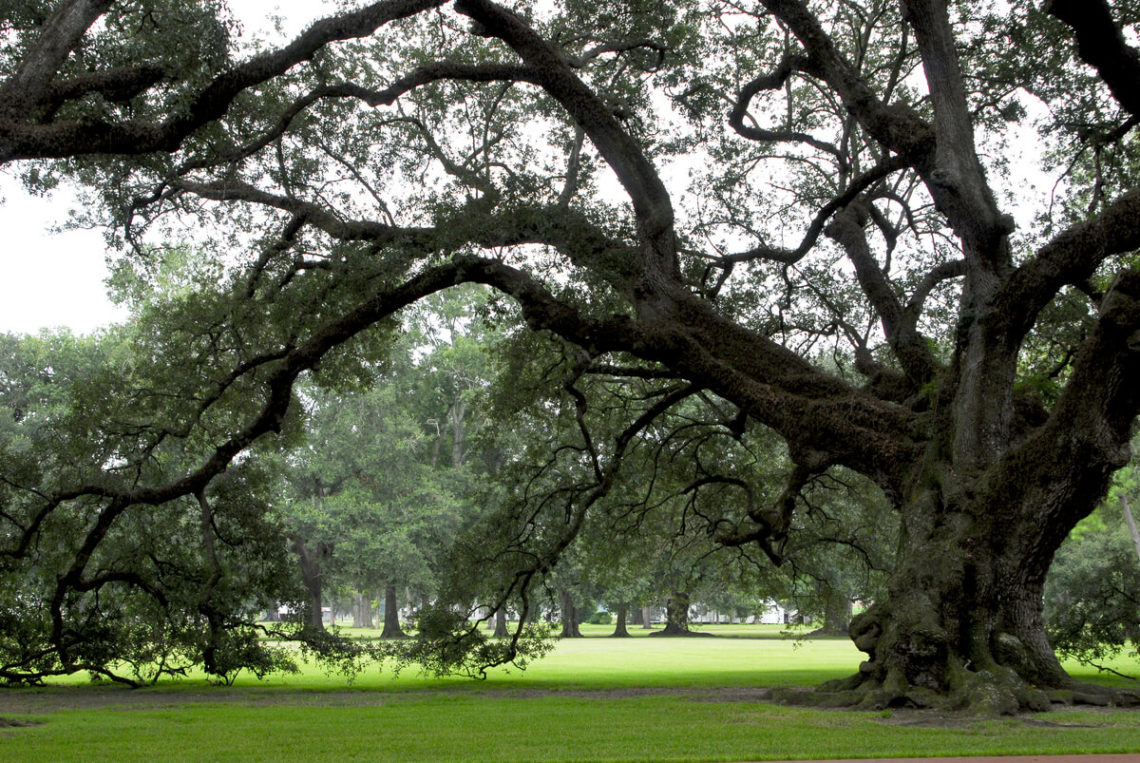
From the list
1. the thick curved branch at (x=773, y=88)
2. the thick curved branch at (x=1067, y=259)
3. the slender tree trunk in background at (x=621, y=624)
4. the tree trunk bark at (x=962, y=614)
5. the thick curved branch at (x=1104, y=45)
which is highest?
the thick curved branch at (x=773, y=88)

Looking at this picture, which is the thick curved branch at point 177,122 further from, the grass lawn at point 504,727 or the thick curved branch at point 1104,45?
the thick curved branch at point 1104,45

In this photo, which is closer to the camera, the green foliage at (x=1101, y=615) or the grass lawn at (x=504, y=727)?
the grass lawn at (x=504, y=727)

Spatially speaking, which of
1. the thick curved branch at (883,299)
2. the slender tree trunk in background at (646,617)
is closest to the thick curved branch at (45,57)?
the thick curved branch at (883,299)

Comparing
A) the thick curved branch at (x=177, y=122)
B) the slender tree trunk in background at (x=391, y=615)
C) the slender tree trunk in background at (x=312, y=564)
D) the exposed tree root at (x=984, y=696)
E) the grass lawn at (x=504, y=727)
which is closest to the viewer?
the grass lawn at (x=504, y=727)

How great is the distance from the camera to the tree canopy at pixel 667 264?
29.0ft

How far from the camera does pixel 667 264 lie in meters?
12.5

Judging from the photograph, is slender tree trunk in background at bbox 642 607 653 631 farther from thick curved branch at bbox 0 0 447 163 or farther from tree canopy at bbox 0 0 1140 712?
thick curved branch at bbox 0 0 447 163

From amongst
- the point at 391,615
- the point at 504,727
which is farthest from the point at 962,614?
the point at 391,615

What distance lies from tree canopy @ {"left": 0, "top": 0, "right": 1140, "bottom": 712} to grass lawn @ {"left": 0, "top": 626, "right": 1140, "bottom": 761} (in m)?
1.25

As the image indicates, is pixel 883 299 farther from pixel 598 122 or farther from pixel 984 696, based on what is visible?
pixel 984 696

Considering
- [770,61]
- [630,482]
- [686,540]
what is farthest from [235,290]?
[686,540]

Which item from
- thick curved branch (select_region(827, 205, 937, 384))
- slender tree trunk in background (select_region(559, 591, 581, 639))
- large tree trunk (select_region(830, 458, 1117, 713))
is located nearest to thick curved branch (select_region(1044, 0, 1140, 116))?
thick curved branch (select_region(827, 205, 937, 384))

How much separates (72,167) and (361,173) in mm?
4119

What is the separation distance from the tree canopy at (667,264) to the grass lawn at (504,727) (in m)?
1.25
